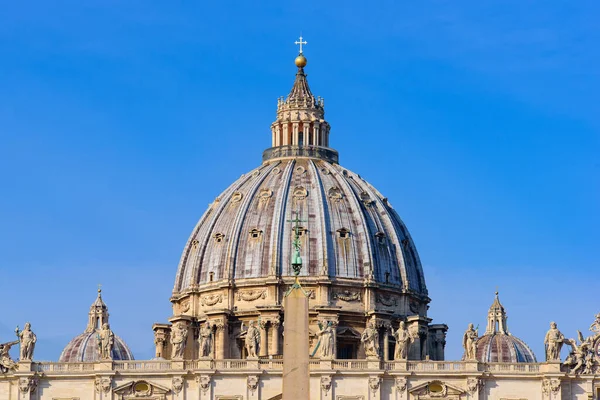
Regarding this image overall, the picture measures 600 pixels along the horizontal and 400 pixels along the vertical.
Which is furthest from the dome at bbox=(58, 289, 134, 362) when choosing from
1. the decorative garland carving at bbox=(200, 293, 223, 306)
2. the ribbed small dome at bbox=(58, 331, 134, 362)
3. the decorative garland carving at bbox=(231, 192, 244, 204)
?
the decorative garland carving at bbox=(231, 192, 244, 204)

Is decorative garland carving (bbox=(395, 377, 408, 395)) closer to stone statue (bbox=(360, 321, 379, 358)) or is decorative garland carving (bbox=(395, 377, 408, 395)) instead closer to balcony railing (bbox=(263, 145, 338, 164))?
stone statue (bbox=(360, 321, 379, 358))

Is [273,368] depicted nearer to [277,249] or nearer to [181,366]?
[181,366]

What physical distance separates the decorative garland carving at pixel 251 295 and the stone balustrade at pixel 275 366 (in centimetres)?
2749

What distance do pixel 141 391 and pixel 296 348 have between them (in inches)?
2274

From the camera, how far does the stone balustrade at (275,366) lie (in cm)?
14050

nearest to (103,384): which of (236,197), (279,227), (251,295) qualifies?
(251,295)

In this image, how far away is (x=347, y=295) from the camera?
6663 inches

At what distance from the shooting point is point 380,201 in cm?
17862

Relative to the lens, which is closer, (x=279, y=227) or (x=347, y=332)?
(x=347, y=332)

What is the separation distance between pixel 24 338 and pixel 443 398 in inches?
1179

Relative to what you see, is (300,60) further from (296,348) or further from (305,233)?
(296,348)

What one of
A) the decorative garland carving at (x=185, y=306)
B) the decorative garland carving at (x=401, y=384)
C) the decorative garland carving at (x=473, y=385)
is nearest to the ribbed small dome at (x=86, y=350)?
the decorative garland carving at (x=185, y=306)

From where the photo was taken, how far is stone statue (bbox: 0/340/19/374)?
14188 centimetres

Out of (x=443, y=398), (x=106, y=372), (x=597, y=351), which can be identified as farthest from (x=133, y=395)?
(x=597, y=351)
